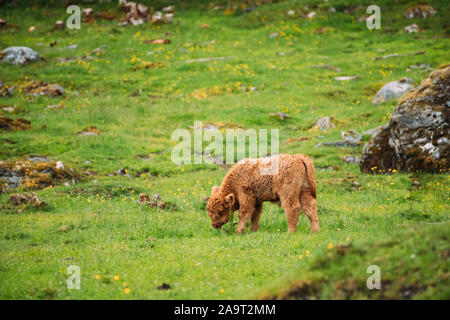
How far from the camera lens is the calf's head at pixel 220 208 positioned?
14469 mm

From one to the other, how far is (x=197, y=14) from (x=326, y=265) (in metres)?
53.8

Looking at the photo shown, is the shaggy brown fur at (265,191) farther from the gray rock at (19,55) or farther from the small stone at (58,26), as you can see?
the small stone at (58,26)

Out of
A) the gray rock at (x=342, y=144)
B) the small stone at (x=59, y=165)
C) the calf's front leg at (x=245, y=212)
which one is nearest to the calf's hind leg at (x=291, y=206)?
the calf's front leg at (x=245, y=212)

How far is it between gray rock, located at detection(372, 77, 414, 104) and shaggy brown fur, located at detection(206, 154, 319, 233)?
67.8 ft

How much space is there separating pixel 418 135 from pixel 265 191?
31.1 ft

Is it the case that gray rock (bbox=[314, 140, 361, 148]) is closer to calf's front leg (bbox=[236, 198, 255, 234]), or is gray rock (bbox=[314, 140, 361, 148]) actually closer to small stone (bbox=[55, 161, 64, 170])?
calf's front leg (bbox=[236, 198, 255, 234])

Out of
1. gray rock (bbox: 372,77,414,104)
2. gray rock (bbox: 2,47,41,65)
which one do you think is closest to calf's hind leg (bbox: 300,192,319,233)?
gray rock (bbox: 372,77,414,104)

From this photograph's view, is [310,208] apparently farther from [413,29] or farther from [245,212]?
[413,29]

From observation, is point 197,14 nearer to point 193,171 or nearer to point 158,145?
point 158,145

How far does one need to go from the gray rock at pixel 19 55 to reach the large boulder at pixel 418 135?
112ft

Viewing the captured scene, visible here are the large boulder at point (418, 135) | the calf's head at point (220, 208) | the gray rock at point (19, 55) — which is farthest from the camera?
the gray rock at point (19, 55)

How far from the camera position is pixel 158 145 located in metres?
28.3

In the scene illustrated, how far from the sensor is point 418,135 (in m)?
20.0

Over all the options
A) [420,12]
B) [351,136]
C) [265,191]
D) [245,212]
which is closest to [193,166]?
[351,136]
